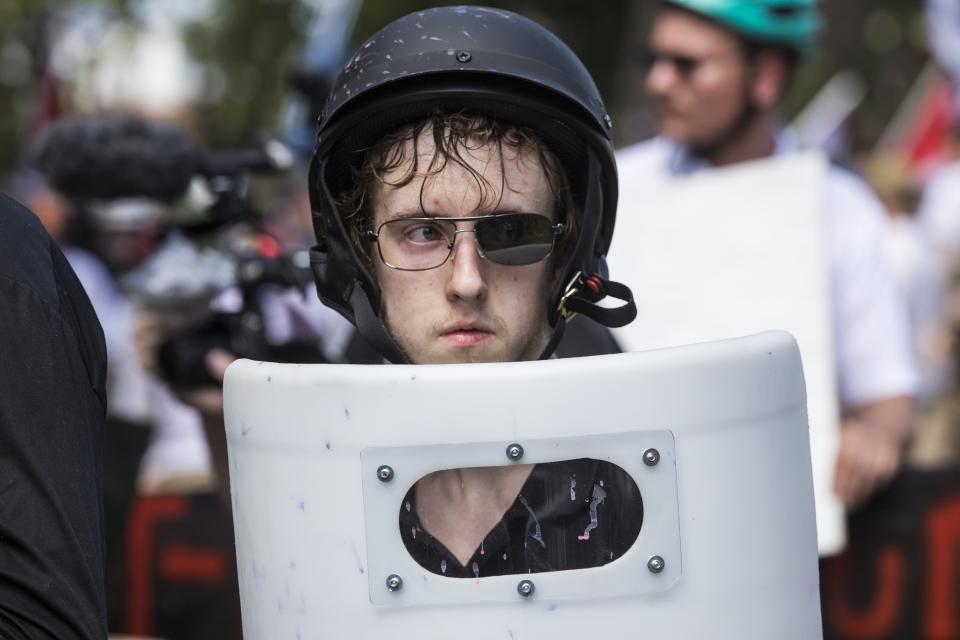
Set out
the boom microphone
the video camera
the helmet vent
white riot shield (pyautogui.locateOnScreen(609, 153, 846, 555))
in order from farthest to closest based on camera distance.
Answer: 1. the helmet vent
2. the boom microphone
3. white riot shield (pyautogui.locateOnScreen(609, 153, 846, 555))
4. the video camera

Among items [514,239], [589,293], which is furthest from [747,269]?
[514,239]

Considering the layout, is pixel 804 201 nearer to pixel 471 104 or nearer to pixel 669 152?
pixel 669 152

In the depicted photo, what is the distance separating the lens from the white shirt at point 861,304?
12.4 ft

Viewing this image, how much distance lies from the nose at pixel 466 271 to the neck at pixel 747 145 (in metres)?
2.25

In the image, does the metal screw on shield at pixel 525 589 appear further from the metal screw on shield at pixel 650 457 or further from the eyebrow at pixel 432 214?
the eyebrow at pixel 432 214

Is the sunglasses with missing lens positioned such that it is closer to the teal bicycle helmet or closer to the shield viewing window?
the shield viewing window

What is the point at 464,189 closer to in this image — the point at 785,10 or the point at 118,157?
the point at 118,157

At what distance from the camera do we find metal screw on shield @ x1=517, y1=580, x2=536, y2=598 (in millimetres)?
1574

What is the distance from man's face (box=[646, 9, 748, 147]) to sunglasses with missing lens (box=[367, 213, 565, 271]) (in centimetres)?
215

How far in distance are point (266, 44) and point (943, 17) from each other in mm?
11034

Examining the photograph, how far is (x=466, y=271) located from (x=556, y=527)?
513 mm

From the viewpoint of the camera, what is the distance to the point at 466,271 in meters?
2.00

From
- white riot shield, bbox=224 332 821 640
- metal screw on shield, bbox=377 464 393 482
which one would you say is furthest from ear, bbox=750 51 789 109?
metal screw on shield, bbox=377 464 393 482

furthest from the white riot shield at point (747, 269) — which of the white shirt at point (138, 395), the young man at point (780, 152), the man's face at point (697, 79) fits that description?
the white shirt at point (138, 395)
